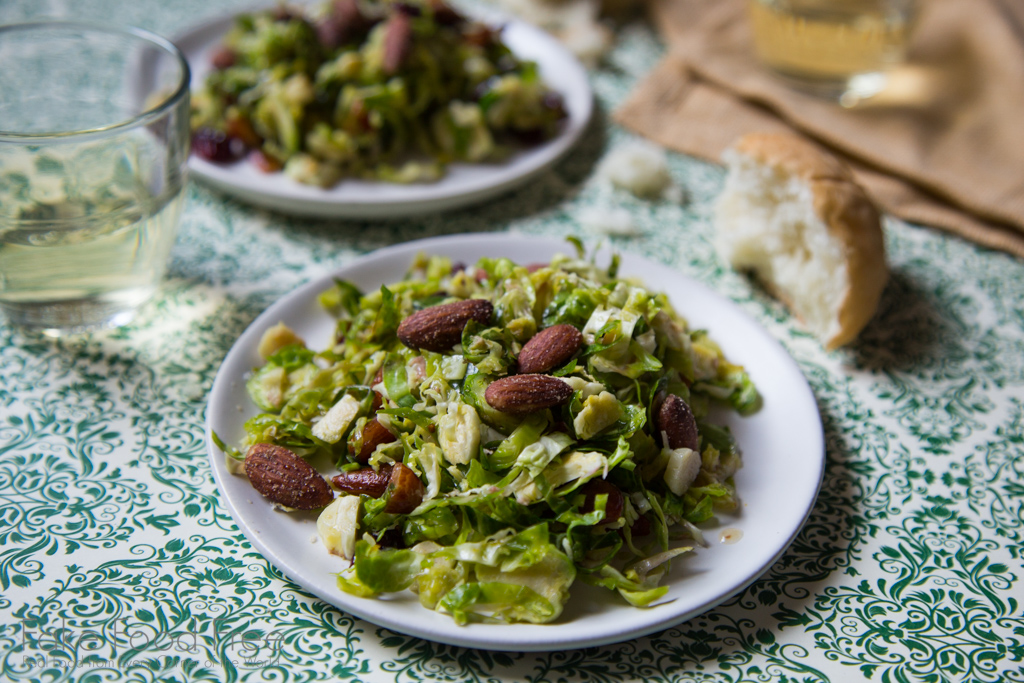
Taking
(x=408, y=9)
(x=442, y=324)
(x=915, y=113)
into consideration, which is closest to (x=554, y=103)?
(x=408, y=9)

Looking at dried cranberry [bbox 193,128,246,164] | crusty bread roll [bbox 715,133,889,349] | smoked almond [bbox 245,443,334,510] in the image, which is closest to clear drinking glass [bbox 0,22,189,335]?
dried cranberry [bbox 193,128,246,164]

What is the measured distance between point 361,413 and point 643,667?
0.61 metres

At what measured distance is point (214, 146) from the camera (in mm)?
2207

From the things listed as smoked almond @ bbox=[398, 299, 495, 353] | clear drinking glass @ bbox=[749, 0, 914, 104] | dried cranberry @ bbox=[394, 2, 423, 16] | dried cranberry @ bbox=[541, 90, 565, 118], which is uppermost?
clear drinking glass @ bbox=[749, 0, 914, 104]

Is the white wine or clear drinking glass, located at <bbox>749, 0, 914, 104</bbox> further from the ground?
clear drinking glass, located at <bbox>749, 0, 914, 104</bbox>

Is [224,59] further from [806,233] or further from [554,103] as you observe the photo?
[806,233]

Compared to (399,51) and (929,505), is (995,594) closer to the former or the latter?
(929,505)

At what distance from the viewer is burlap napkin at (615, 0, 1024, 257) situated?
7.52ft

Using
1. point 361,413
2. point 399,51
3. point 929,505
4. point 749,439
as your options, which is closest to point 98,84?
point 399,51

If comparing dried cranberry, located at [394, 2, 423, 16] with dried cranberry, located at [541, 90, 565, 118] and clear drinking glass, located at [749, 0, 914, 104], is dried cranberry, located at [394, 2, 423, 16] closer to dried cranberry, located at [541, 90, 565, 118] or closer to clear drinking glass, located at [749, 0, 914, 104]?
dried cranberry, located at [541, 90, 565, 118]

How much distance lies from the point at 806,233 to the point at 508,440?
1.03m

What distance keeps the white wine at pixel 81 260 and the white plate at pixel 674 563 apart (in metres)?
0.33

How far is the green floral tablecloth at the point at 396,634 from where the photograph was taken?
1.18 m

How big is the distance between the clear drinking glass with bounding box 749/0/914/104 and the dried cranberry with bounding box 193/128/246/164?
5.55ft
